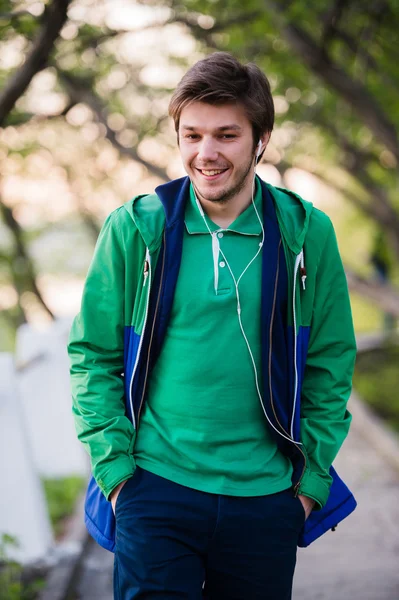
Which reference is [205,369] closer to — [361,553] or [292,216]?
[292,216]

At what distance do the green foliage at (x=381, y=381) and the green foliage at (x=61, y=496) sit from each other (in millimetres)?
5278

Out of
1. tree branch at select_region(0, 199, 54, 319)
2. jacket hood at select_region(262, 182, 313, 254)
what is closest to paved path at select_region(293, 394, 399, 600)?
jacket hood at select_region(262, 182, 313, 254)

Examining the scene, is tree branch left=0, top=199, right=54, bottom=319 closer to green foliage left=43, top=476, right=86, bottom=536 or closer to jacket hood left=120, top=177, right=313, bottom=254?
green foliage left=43, top=476, right=86, bottom=536

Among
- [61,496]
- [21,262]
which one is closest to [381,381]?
[21,262]

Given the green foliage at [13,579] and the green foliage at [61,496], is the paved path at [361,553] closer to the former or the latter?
the green foliage at [13,579]

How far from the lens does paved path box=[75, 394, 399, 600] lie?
4.31 metres

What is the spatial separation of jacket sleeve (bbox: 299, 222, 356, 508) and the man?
0.01 m

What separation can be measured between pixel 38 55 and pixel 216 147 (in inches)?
77.1

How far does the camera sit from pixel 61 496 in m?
5.74

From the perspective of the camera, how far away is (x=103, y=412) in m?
2.34

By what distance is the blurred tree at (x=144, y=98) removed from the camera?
19.0 ft

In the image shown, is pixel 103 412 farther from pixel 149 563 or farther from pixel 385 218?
pixel 385 218

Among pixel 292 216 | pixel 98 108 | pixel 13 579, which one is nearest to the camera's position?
pixel 292 216

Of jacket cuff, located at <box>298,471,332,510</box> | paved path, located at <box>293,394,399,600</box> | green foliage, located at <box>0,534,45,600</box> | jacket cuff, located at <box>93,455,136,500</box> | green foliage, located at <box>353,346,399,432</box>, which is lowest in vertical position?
green foliage, located at <box>353,346,399,432</box>
